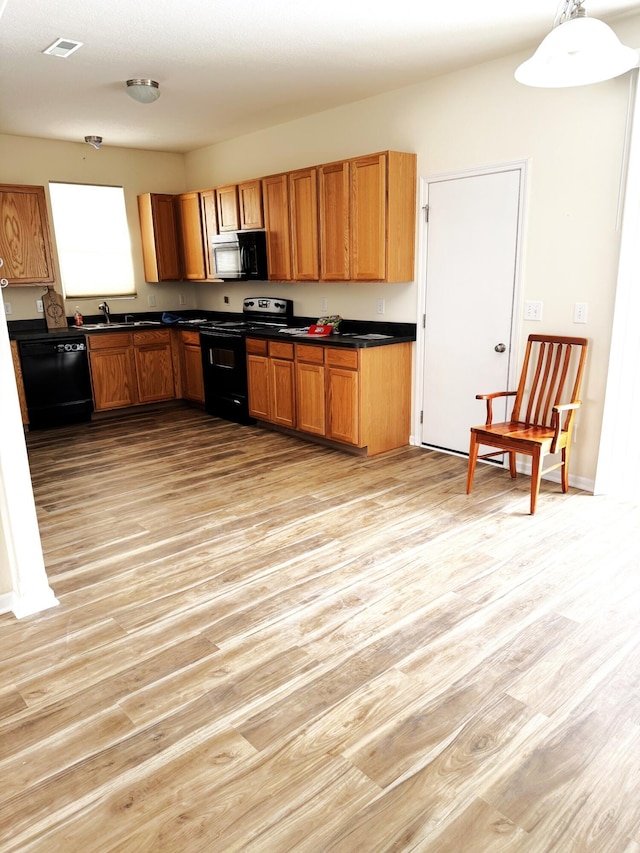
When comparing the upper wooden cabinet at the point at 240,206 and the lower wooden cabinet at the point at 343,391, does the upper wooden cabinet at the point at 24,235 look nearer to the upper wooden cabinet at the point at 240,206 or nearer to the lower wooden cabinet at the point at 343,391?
the upper wooden cabinet at the point at 240,206

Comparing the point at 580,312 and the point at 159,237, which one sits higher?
the point at 159,237

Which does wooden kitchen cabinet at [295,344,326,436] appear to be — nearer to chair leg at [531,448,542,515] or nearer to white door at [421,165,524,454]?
white door at [421,165,524,454]

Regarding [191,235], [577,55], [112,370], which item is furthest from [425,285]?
[112,370]

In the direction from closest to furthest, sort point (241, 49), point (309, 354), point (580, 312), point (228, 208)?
point (241, 49) < point (580, 312) < point (309, 354) < point (228, 208)

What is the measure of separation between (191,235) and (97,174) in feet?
3.74

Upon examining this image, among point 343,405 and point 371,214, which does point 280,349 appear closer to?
point 343,405

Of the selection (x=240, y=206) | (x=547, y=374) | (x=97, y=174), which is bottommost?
(x=547, y=374)

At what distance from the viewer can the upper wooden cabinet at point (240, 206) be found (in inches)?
216

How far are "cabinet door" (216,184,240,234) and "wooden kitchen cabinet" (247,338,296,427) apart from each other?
1276 mm

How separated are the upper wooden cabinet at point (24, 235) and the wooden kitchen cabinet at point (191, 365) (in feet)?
4.86

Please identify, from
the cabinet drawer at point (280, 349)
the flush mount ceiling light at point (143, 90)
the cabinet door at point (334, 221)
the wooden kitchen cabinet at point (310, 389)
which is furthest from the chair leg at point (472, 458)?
the flush mount ceiling light at point (143, 90)

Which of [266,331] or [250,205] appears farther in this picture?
[250,205]

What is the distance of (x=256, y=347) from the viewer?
17.7 feet

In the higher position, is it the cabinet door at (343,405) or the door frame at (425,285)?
the door frame at (425,285)
